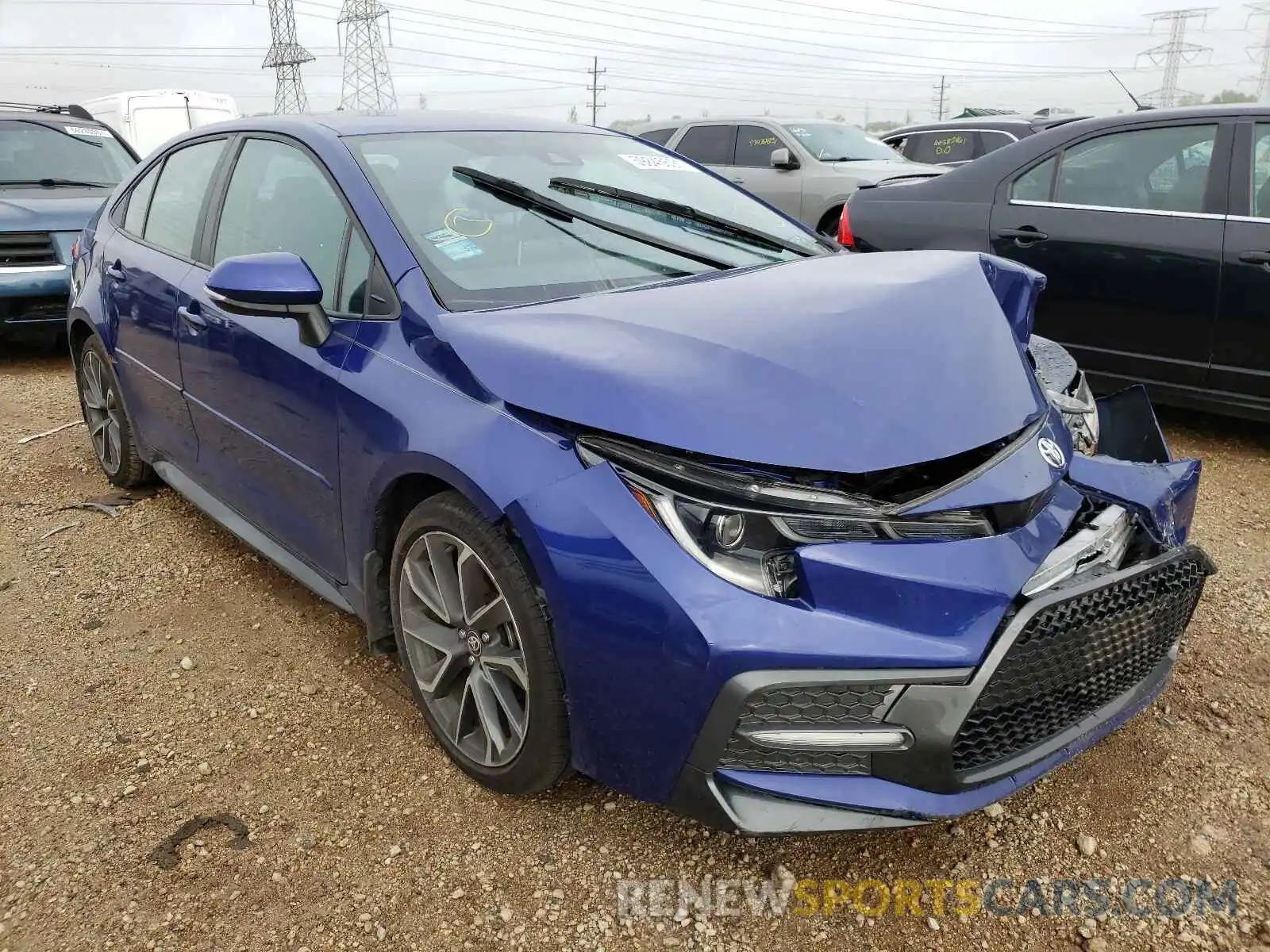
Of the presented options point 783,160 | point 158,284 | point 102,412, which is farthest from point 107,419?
point 783,160

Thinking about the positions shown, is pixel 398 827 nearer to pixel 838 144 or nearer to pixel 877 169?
pixel 877 169

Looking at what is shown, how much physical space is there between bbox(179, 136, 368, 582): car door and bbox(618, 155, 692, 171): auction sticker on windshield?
40.1 inches

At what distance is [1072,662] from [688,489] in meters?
0.81

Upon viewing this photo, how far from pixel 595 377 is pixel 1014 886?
1.36 meters

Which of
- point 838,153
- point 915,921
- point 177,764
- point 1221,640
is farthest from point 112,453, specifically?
point 838,153

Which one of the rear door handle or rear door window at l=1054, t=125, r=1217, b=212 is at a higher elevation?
rear door window at l=1054, t=125, r=1217, b=212

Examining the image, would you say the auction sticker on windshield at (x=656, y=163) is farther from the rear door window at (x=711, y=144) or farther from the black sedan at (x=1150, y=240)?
the rear door window at (x=711, y=144)

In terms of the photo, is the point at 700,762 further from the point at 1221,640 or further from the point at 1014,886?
the point at 1221,640

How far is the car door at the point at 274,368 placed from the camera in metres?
2.54

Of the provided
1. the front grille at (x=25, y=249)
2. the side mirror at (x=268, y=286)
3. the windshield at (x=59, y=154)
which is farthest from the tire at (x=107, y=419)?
the windshield at (x=59, y=154)

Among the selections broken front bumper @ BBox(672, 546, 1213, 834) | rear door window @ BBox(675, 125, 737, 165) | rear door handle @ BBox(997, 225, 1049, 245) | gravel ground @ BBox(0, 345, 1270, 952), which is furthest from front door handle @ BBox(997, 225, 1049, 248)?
rear door window @ BBox(675, 125, 737, 165)

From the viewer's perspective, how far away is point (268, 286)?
2.33 meters

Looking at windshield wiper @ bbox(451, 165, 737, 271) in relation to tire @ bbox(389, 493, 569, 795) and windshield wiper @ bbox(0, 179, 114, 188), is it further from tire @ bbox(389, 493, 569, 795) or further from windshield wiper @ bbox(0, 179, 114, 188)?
windshield wiper @ bbox(0, 179, 114, 188)

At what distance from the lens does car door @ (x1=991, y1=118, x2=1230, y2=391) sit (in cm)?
427
